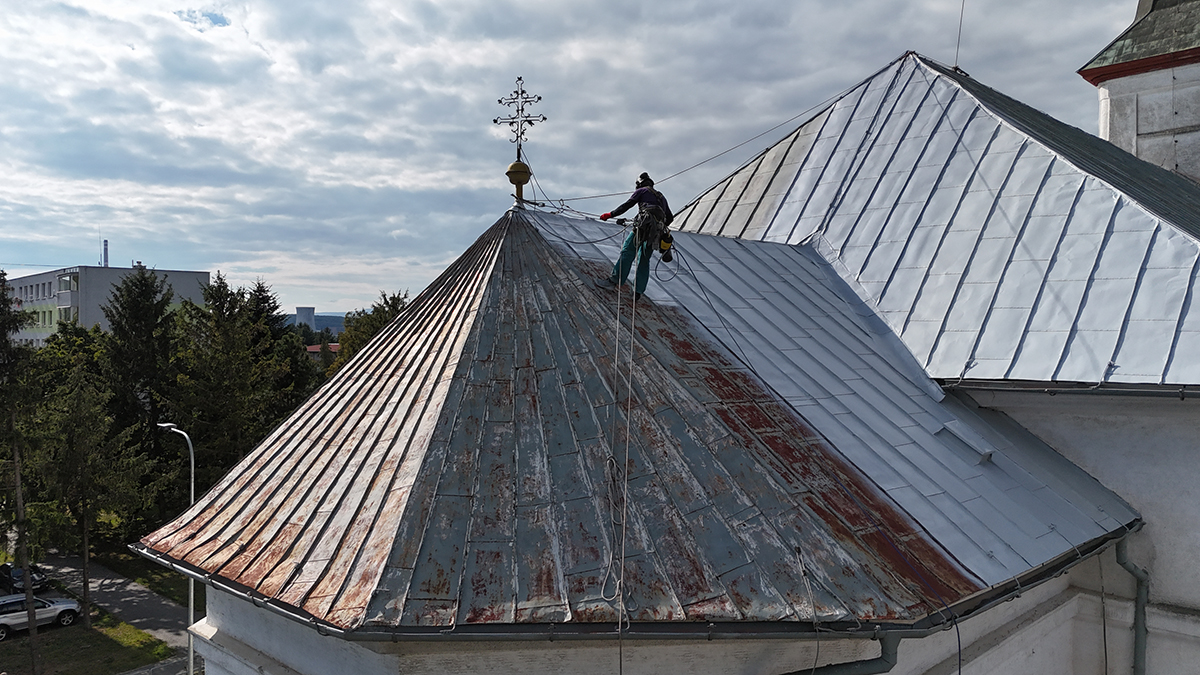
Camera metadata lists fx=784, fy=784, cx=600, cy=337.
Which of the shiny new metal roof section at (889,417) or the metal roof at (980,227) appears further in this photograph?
the metal roof at (980,227)

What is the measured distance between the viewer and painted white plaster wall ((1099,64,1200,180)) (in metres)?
20.6

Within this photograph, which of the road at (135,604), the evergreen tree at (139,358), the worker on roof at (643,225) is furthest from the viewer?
the evergreen tree at (139,358)

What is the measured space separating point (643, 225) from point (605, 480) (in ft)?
9.19

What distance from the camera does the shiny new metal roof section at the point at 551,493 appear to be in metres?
5.48

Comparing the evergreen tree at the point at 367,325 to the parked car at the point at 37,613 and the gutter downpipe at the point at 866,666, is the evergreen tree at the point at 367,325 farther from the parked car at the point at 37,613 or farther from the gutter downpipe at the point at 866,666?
the gutter downpipe at the point at 866,666

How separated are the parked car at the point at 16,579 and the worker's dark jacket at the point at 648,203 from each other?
91.1ft

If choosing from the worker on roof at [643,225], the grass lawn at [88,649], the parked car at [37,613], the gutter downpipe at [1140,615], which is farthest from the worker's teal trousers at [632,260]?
the parked car at [37,613]

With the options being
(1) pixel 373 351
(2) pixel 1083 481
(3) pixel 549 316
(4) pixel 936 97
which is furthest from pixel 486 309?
(4) pixel 936 97

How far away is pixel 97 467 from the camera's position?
82.8 feet

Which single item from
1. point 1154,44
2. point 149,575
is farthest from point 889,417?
point 149,575

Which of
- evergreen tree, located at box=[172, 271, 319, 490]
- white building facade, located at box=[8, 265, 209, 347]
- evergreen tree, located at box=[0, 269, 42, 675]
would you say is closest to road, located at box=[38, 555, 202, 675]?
evergreen tree, located at box=[0, 269, 42, 675]

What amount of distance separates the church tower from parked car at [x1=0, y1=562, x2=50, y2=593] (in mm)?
36168

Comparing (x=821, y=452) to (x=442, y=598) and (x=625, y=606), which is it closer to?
(x=625, y=606)

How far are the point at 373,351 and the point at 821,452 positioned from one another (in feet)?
15.9
